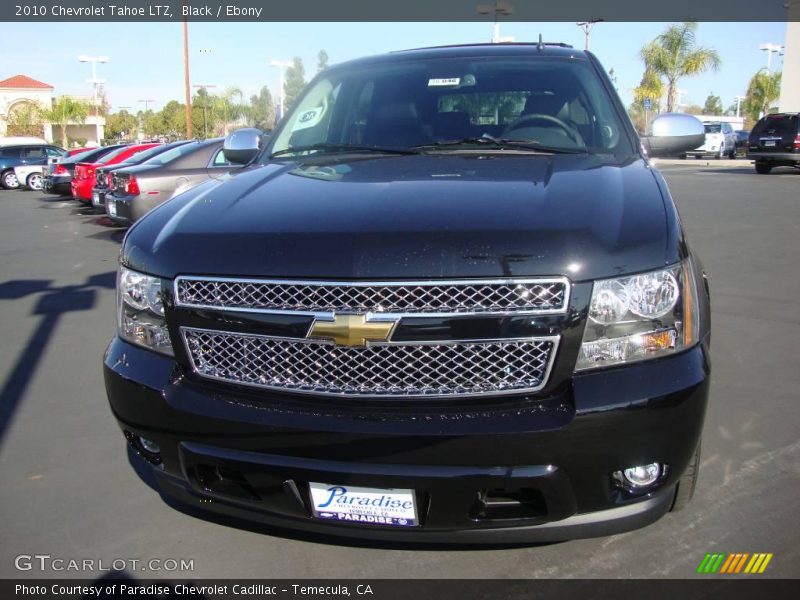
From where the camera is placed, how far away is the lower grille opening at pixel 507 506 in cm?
221

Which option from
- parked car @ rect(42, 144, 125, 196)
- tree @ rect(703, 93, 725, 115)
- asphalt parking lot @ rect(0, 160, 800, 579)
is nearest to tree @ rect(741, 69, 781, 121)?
tree @ rect(703, 93, 725, 115)

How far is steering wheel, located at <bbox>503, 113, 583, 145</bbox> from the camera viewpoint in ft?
11.5

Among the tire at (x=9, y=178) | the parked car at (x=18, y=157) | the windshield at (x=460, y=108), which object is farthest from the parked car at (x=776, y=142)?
the tire at (x=9, y=178)

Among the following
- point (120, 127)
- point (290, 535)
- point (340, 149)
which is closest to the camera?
point (290, 535)

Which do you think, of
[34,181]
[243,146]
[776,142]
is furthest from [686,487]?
[34,181]

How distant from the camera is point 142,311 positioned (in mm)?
2559

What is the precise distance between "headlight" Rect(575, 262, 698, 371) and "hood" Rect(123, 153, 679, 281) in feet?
0.18

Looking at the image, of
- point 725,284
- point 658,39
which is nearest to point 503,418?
point 725,284

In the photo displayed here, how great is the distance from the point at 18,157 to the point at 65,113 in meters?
32.9

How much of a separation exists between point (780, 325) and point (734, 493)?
9.92 ft

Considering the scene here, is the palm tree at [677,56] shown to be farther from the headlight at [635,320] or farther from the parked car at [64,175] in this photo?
the headlight at [635,320]

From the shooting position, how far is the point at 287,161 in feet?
11.4

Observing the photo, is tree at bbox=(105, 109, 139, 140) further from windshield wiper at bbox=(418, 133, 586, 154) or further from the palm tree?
windshield wiper at bbox=(418, 133, 586, 154)
